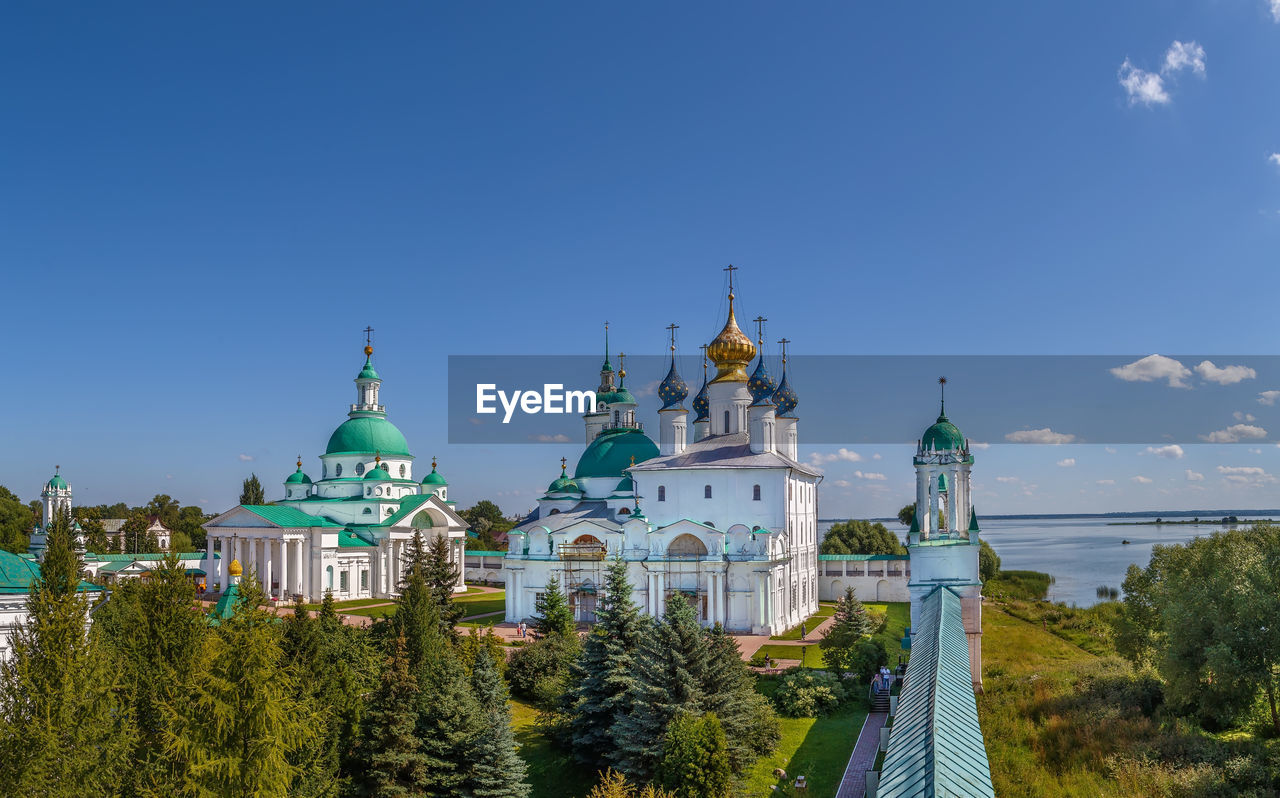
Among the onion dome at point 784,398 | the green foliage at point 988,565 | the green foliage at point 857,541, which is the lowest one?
the green foliage at point 988,565

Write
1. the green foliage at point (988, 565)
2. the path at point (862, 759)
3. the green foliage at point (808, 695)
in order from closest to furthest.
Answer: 1. the path at point (862, 759)
2. the green foliage at point (808, 695)
3. the green foliage at point (988, 565)

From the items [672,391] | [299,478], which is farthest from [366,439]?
[672,391]

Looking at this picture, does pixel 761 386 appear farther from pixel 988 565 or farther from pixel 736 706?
pixel 988 565

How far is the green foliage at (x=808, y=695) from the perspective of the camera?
23.8m

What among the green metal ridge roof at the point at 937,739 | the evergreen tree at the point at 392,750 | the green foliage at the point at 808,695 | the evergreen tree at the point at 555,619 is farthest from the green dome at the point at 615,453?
the green metal ridge roof at the point at 937,739

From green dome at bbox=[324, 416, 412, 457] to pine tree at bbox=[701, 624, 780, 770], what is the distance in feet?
137

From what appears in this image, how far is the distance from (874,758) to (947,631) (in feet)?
25.7

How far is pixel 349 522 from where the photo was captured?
2202 inches

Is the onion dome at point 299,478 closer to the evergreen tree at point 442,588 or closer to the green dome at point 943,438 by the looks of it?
the evergreen tree at point 442,588

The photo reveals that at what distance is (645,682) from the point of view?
18719 millimetres

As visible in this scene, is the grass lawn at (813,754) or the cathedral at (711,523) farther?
the cathedral at (711,523)

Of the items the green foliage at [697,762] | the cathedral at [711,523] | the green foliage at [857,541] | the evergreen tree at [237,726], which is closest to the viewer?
the evergreen tree at [237,726]

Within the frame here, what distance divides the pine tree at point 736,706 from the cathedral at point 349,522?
114ft

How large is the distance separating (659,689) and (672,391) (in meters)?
28.4
